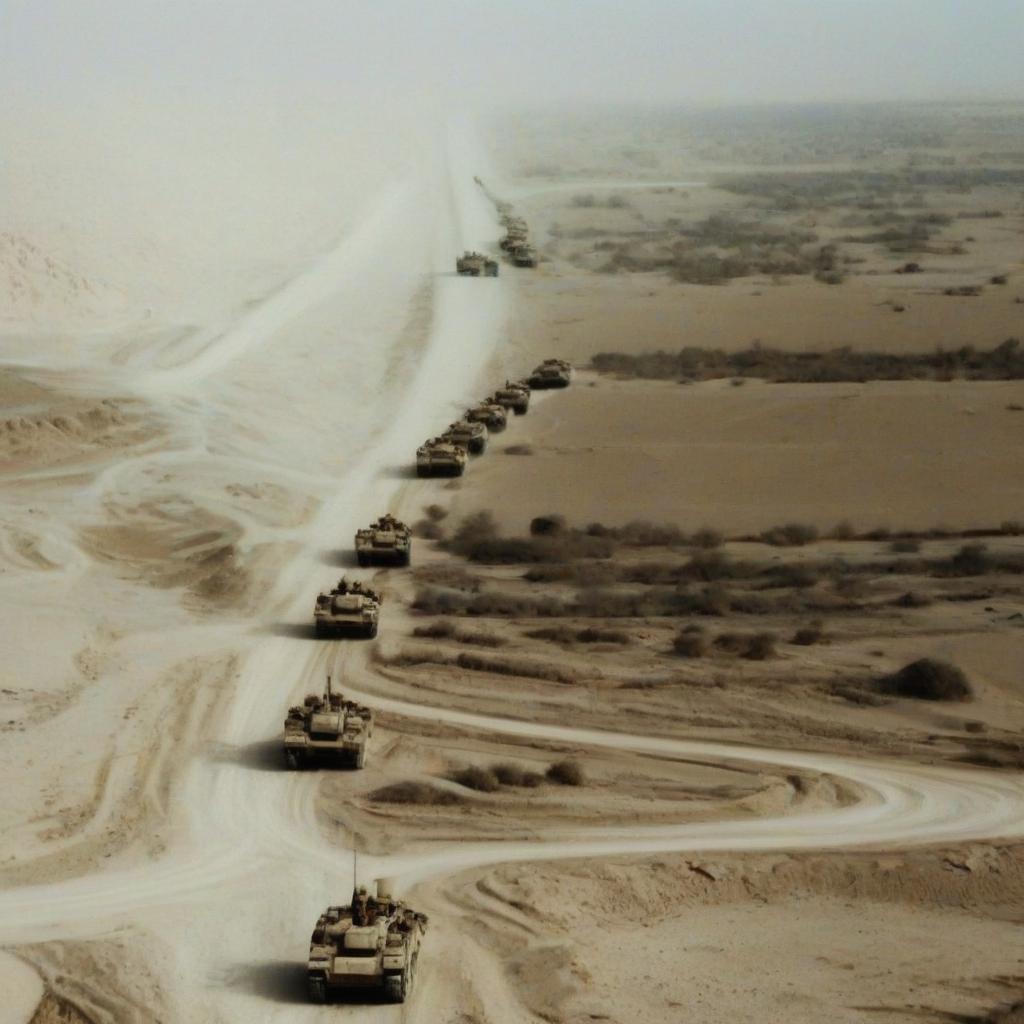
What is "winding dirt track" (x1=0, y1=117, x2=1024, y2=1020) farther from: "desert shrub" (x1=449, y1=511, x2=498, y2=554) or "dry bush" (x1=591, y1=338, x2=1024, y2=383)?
"dry bush" (x1=591, y1=338, x2=1024, y2=383)

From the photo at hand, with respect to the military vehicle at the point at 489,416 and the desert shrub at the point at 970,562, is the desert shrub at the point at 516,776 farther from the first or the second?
the military vehicle at the point at 489,416

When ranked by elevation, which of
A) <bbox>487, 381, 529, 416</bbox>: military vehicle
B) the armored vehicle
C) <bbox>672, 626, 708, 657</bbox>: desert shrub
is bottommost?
the armored vehicle

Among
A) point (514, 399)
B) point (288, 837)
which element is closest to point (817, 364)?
point (514, 399)

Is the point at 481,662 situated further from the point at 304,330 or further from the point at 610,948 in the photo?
the point at 304,330

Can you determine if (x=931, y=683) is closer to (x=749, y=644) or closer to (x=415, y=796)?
(x=749, y=644)

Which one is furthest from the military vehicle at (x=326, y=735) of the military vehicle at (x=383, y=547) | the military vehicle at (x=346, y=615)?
the military vehicle at (x=383, y=547)

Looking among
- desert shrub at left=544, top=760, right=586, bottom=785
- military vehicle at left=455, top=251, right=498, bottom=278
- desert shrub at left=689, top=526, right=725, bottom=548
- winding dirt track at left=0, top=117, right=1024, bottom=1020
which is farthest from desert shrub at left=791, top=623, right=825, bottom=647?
military vehicle at left=455, top=251, right=498, bottom=278
